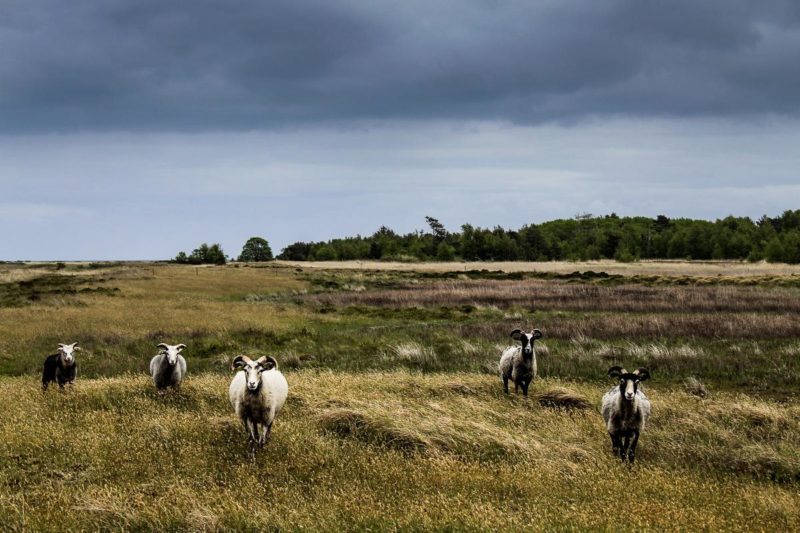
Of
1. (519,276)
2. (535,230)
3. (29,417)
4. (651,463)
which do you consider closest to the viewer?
(651,463)

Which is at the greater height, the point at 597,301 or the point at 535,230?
the point at 535,230

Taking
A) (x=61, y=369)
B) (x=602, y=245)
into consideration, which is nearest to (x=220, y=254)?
(x=602, y=245)

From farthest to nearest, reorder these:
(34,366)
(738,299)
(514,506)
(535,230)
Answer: (535,230) → (738,299) → (34,366) → (514,506)

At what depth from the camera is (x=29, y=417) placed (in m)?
10.8

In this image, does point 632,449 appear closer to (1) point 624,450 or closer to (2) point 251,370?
(1) point 624,450

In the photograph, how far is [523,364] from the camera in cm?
1328

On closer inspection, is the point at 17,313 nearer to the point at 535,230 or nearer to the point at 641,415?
the point at 641,415

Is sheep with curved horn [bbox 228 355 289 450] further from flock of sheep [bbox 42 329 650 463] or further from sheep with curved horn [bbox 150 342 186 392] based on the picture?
sheep with curved horn [bbox 150 342 186 392]

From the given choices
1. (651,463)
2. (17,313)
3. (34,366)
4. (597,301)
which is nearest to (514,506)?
(651,463)

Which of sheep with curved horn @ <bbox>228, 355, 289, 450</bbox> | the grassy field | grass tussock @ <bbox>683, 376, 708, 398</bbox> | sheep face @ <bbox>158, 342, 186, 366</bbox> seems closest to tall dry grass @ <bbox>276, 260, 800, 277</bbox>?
the grassy field

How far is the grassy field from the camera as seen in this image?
6.69 meters

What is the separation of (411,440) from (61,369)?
943 cm

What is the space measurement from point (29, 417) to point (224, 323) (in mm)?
17208

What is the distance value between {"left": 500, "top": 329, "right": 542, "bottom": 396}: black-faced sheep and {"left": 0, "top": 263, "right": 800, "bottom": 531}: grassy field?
511 millimetres
